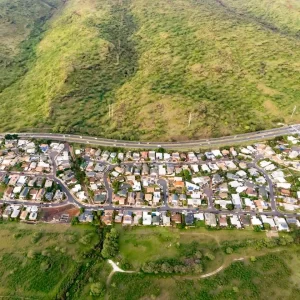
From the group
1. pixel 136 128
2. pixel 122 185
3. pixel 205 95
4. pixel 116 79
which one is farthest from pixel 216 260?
pixel 116 79

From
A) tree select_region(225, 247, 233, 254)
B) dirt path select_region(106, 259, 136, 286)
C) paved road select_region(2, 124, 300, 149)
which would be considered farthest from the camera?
paved road select_region(2, 124, 300, 149)

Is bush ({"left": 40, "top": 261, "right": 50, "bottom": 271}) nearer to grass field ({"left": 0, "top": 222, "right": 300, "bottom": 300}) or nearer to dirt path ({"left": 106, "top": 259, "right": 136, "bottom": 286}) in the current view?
grass field ({"left": 0, "top": 222, "right": 300, "bottom": 300})

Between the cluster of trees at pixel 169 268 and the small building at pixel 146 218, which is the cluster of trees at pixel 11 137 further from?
the cluster of trees at pixel 169 268

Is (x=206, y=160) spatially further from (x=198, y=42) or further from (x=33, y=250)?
(x=198, y=42)

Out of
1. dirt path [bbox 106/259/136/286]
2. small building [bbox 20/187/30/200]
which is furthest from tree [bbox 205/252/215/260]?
small building [bbox 20/187/30/200]

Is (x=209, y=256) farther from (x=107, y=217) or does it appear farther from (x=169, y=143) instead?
(x=169, y=143)

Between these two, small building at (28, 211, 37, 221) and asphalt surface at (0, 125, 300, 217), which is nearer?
small building at (28, 211, 37, 221)
